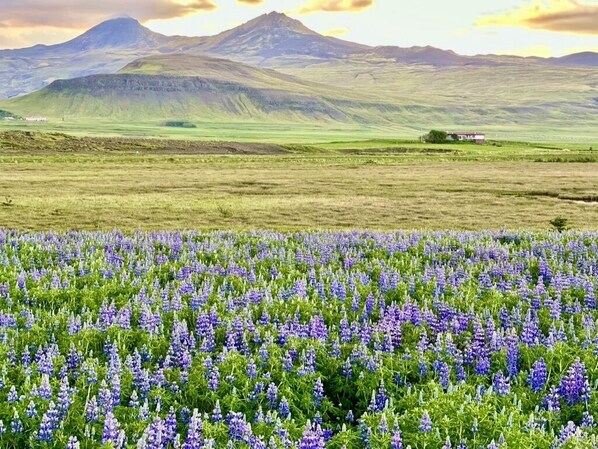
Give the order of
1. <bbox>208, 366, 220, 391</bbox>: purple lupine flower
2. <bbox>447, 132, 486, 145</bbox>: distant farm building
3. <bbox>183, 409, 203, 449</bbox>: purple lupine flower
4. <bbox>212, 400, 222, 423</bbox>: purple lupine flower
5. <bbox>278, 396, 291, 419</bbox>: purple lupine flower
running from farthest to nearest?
<bbox>447, 132, 486, 145</bbox>: distant farm building < <bbox>208, 366, 220, 391</bbox>: purple lupine flower < <bbox>278, 396, 291, 419</bbox>: purple lupine flower < <bbox>212, 400, 222, 423</bbox>: purple lupine flower < <bbox>183, 409, 203, 449</bbox>: purple lupine flower

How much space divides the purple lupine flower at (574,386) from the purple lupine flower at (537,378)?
0.85 feet

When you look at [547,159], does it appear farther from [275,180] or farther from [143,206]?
[143,206]

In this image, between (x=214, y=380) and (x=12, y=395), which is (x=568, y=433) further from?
(x=12, y=395)

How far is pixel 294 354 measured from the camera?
33.8 feet

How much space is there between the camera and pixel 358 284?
1469cm

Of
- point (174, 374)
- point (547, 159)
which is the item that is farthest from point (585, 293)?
point (547, 159)

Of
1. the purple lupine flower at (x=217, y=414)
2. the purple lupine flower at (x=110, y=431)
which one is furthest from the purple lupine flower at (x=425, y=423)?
Answer: the purple lupine flower at (x=110, y=431)

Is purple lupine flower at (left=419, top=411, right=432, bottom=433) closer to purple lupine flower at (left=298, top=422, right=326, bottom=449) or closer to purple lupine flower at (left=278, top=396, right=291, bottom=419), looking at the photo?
purple lupine flower at (left=298, top=422, right=326, bottom=449)

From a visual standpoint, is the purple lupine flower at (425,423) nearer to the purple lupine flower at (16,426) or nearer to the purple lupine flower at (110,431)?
the purple lupine flower at (110,431)

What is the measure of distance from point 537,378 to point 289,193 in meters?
39.4

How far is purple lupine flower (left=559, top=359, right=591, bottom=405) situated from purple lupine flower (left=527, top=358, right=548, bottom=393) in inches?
10.1

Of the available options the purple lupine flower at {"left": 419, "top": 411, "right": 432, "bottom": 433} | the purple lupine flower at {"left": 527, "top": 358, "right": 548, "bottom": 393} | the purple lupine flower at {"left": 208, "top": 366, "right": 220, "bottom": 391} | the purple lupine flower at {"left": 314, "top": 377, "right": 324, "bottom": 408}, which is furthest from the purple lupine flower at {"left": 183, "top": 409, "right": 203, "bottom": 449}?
the purple lupine flower at {"left": 527, "top": 358, "right": 548, "bottom": 393}

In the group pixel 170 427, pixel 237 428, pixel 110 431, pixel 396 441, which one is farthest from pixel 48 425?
pixel 396 441

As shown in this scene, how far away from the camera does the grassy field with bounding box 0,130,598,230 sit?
3504 centimetres
